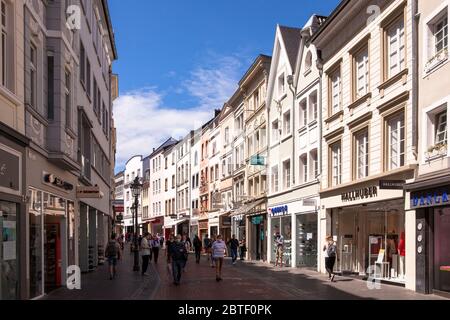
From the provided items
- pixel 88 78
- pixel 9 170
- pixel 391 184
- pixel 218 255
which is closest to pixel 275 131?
pixel 88 78

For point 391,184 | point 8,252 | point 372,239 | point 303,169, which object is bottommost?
point 372,239

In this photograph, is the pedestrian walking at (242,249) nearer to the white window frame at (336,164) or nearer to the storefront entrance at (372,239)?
the storefront entrance at (372,239)

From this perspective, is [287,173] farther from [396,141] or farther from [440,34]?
[440,34]

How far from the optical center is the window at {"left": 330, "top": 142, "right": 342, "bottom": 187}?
24.0 metres

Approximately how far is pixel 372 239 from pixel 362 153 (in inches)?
125

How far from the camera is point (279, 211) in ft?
106

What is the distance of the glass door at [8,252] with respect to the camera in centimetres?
1139

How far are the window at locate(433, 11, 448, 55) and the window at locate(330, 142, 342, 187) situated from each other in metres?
7.98

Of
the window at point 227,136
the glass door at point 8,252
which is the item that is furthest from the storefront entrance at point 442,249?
the window at point 227,136

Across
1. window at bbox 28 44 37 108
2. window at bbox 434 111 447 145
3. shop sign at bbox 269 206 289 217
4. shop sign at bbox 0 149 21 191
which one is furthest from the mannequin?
shop sign at bbox 0 149 21 191

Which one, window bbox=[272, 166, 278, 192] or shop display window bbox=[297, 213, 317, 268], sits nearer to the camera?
shop display window bbox=[297, 213, 317, 268]

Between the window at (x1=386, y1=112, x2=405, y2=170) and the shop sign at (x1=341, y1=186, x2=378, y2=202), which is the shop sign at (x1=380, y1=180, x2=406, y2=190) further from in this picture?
the shop sign at (x1=341, y1=186, x2=378, y2=202)

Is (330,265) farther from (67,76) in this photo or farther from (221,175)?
(221,175)
